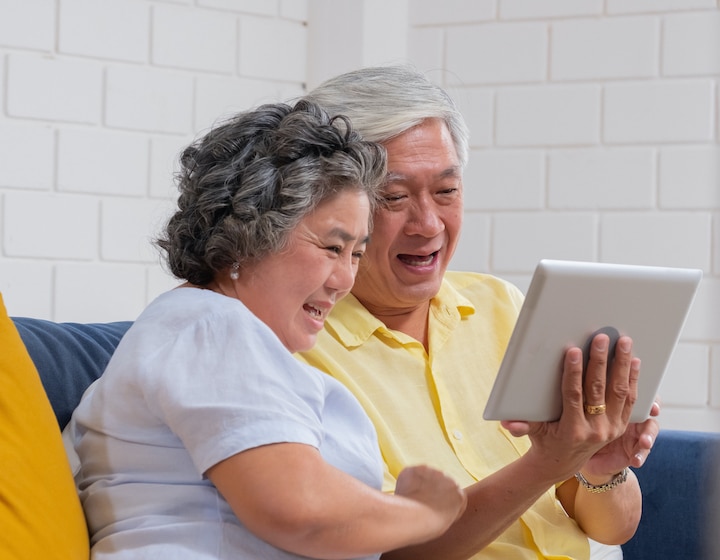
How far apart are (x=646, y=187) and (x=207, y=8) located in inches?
46.8

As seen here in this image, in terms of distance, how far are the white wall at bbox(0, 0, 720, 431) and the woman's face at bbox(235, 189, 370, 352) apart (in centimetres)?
120

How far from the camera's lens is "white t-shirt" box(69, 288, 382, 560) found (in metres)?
1.16

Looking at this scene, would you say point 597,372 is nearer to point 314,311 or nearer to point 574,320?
point 574,320

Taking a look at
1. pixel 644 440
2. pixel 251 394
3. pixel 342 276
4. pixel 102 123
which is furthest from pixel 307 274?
pixel 102 123

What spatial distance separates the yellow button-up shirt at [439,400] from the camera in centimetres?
168

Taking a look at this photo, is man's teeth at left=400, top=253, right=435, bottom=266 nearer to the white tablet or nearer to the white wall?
the white tablet

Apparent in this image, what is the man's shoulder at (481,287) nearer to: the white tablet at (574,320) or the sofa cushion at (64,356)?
the white tablet at (574,320)

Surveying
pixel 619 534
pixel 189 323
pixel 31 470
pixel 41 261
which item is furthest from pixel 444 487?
pixel 41 261

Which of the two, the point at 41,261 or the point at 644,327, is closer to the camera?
the point at 644,327

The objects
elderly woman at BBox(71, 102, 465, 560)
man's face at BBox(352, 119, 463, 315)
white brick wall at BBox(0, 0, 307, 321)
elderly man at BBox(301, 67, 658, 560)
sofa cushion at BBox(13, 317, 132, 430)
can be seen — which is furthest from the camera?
white brick wall at BBox(0, 0, 307, 321)

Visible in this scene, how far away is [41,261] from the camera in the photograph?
2402 mm

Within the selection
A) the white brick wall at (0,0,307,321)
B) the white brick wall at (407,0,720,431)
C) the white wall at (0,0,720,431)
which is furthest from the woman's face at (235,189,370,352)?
the white brick wall at (407,0,720,431)

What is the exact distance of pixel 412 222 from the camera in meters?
1.80

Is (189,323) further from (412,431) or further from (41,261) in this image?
(41,261)
